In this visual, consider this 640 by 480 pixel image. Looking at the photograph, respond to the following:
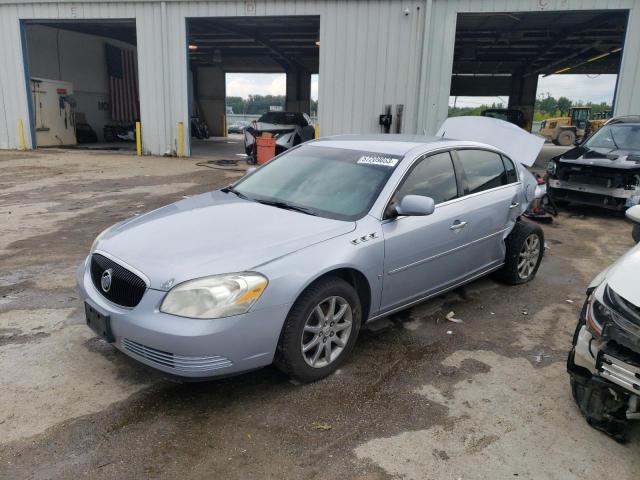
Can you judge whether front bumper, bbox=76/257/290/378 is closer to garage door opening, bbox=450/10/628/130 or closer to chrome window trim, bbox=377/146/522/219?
chrome window trim, bbox=377/146/522/219

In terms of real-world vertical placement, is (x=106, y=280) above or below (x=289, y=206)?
below

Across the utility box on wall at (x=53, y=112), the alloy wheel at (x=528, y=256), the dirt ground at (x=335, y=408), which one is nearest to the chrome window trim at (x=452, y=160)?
the alloy wheel at (x=528, y=256)

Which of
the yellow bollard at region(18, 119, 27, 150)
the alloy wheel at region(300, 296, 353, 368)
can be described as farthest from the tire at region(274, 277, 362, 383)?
the yellow bollard at region(18, 119, 27, 150)

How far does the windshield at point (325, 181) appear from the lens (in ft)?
12.0

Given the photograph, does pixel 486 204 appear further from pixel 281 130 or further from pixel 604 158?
pixel 281 130

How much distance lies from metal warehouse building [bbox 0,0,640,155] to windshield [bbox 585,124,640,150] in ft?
15.9

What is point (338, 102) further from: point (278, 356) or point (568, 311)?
point (278, 356)

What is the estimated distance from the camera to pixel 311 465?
253 cm

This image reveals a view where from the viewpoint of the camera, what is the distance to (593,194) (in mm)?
8477

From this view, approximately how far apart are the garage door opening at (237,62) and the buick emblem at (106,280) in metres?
14.7

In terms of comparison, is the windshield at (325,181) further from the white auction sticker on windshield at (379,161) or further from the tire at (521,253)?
the tire at (521,253)

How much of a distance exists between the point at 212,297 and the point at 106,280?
2.60ft

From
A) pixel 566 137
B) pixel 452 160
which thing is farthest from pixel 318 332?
pixel 566 137

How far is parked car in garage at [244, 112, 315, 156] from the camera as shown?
51.1 ft
